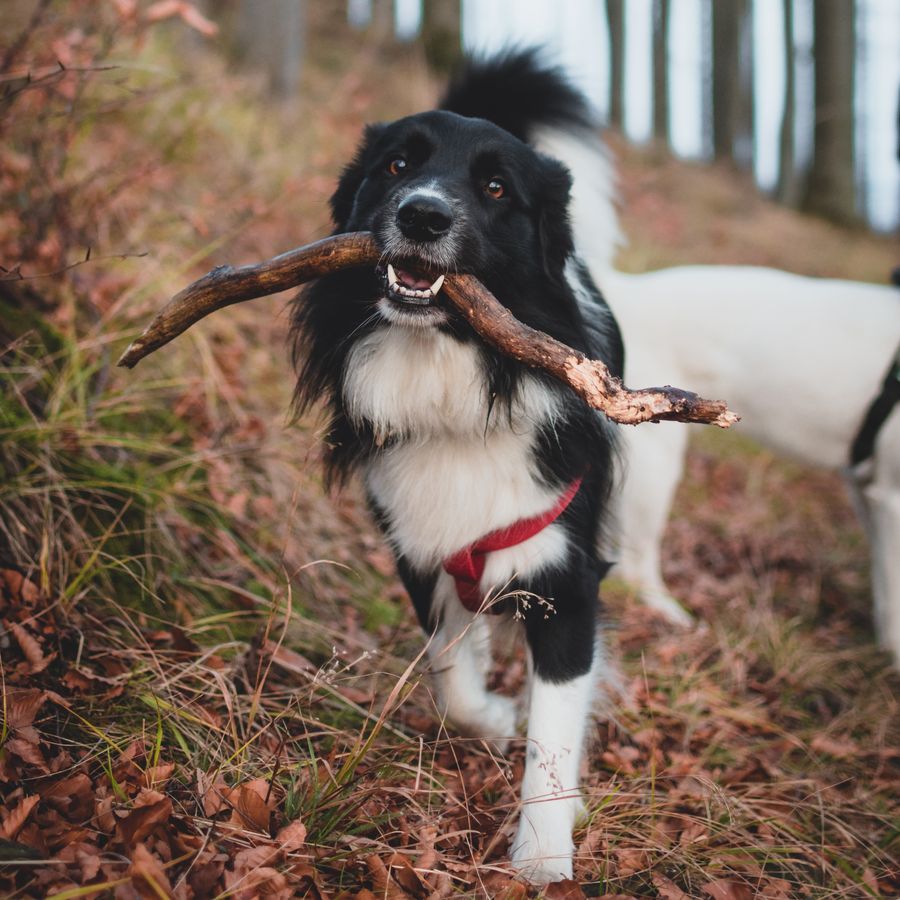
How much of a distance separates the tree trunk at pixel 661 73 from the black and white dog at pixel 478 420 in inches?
699

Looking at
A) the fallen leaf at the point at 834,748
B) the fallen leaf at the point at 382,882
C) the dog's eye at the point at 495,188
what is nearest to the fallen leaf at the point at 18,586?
the fallen leaf at the point at 382,882

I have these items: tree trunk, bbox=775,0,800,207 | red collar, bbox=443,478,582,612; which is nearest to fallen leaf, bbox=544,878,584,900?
red collar, bbox=443,478,582,612

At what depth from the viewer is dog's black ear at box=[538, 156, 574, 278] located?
2.33 m

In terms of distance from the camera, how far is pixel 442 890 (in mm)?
1837

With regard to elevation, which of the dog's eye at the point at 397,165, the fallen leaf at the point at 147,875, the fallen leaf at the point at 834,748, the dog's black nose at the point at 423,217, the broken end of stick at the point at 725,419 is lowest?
the fallen leaf at the point at 834,748

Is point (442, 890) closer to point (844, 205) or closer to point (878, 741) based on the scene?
point (878, 741)

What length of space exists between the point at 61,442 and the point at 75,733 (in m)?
1.07

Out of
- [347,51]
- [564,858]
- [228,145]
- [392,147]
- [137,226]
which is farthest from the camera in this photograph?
[347,51]

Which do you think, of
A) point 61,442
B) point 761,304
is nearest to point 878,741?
point 761,304

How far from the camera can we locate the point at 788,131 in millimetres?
17969

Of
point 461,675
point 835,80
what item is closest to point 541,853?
point 461,675

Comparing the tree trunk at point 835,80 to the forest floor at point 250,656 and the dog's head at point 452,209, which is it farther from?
the dog's head at point 452,209

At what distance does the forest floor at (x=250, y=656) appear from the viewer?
188cm

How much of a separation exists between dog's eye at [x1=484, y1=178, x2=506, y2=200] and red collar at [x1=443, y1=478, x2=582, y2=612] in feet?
2.71
